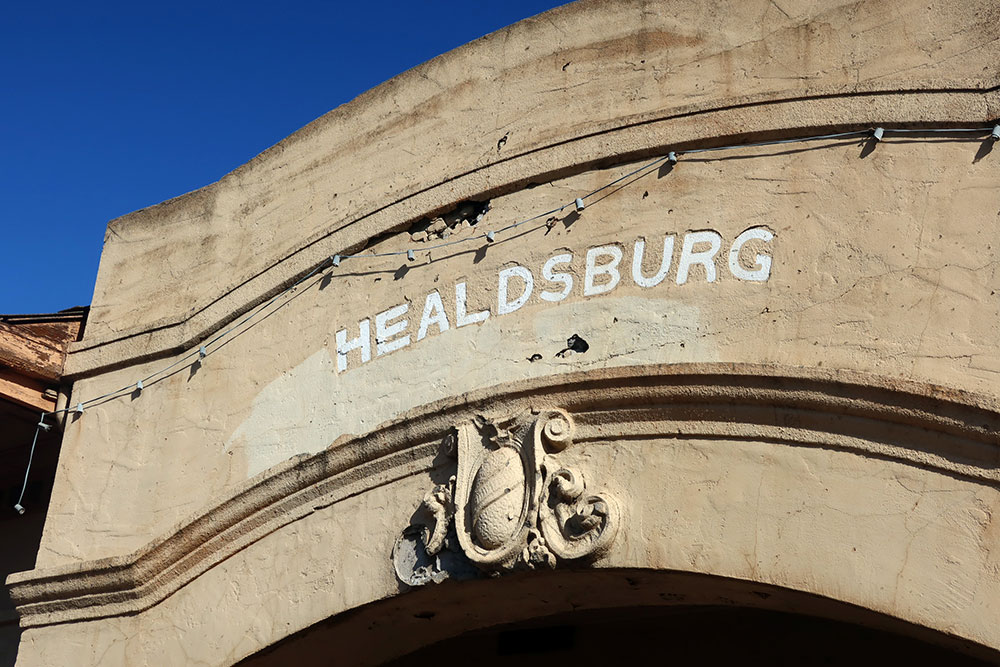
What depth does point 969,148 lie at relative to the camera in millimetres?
4527

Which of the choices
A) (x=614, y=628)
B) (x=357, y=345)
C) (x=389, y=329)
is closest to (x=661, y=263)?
(x=389, y=329)

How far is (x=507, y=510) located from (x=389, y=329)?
3.95 ft

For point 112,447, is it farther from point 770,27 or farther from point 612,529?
point 770,27

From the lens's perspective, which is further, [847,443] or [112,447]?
[112,447]

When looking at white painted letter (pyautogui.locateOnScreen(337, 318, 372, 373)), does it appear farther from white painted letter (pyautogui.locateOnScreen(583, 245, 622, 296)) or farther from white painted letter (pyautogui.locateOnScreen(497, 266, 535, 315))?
white painted letter (pyautogui.locateOnScreen(583, 245, 622, 296))

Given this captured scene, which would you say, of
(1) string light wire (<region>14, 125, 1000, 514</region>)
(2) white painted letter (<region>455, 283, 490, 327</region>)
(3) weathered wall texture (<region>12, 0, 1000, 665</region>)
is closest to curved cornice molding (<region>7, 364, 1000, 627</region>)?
(3) weathered wall texture (<region>12, 0, 1000, 665</region>)

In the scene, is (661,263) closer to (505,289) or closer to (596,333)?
(596,333)

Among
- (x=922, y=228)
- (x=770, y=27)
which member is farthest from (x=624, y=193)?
(x=922, y=228)

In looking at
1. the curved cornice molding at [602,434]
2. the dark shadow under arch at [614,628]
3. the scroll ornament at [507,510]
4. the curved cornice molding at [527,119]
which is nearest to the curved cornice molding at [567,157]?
the curved cornice molding at [527,119]

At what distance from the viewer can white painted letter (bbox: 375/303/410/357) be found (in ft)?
18.1

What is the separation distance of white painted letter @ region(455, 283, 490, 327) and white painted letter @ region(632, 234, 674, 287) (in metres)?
0.68

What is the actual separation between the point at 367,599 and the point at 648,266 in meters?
1.72

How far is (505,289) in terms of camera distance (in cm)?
529

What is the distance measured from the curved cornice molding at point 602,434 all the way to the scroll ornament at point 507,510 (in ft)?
0.38
